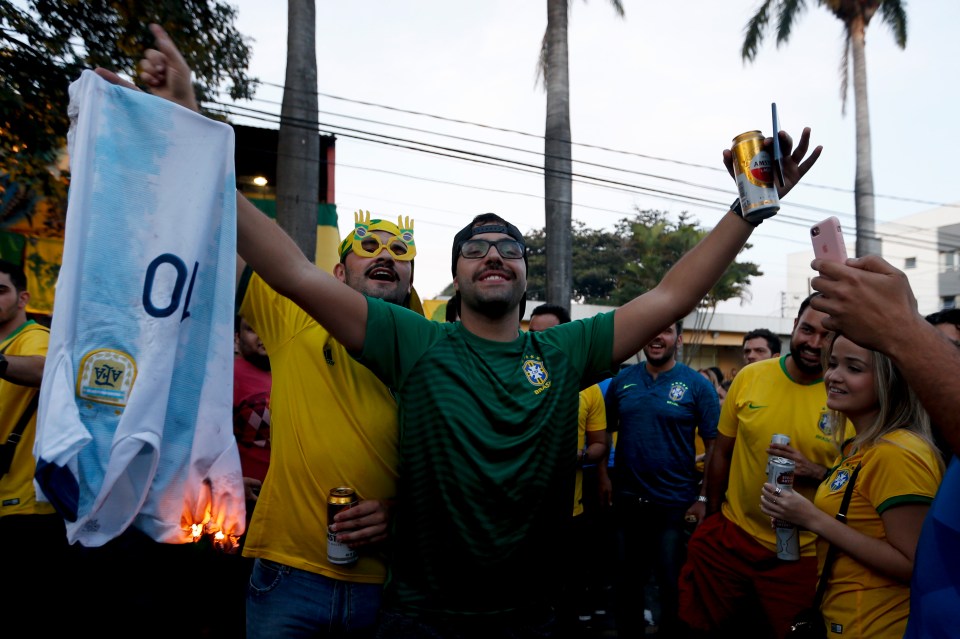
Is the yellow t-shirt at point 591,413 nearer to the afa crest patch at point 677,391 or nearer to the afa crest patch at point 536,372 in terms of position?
the afa crest patch at point 677,391

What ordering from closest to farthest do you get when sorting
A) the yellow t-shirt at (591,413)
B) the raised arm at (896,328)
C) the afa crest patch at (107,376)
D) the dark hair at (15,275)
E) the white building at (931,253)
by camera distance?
the raised arm at (896,328) → the afa crest patch at (107,376) → the dark hair at (15,275) → the yellow t-shirt at (591,413) → the white building at (931,253)

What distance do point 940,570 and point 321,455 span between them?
1.98 m

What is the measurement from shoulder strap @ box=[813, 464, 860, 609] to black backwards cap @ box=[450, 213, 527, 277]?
1536 millimetres

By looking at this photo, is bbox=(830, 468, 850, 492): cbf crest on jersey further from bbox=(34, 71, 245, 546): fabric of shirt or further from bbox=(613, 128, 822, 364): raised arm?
bbox=(34, 71, 245, 546): fabric of shirt

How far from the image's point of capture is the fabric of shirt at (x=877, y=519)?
2213 millimetres

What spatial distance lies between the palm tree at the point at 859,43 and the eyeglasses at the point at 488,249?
20.6 m

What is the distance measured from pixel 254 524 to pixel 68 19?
6275 millimetres

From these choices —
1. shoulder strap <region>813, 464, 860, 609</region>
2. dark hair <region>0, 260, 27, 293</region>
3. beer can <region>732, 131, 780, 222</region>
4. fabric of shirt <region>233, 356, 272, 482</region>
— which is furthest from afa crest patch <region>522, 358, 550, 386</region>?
dark hair <region>0, 260, 27, 293</region>

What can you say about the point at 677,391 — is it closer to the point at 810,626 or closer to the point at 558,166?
the point at 810,626

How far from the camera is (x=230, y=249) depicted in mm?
2096

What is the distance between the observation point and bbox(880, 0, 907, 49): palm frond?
2123 cm

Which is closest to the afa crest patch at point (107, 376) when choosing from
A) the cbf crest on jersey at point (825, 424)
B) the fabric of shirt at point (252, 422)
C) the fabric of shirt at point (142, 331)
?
the fabric of shirt at point (142, 331)

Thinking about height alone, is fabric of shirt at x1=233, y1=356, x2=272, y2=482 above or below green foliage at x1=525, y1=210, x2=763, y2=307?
below

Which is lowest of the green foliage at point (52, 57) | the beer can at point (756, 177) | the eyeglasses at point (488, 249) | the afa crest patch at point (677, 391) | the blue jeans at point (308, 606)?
the blue jeans at point (308, 606)
